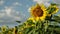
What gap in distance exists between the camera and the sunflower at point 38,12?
2.15 meters

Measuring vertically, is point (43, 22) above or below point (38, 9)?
below

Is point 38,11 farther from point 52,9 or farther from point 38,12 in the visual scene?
point 52,9

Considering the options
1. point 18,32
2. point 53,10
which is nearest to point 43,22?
point 53,10

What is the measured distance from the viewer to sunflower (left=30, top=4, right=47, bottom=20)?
7.04 feet

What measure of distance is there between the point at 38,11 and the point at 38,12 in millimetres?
18

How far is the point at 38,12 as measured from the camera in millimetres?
2133

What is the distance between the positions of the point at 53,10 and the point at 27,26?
346mm

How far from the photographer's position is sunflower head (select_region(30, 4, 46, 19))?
216 cm

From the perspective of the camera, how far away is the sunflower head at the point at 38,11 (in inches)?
85.2

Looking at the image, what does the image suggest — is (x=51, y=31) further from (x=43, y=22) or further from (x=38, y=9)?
(x=38, y=9)

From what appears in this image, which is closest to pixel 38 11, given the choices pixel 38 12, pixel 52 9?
pixel 38 12

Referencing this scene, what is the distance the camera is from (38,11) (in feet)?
7.04

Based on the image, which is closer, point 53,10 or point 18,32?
point 53,10

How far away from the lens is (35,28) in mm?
2143
